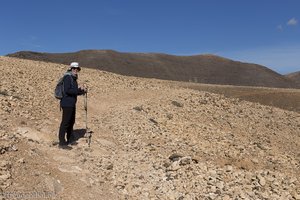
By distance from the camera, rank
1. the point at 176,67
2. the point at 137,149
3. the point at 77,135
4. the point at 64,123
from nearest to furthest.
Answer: the point at 64,123, the point at 137,149, the point at 77,135, the point at 176,67

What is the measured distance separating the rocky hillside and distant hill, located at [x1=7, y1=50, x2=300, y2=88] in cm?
9863

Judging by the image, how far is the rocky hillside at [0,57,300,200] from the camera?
11.4m

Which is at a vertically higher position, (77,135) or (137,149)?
(77,135)

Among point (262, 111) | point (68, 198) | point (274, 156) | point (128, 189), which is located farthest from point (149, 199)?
point (262, 111)

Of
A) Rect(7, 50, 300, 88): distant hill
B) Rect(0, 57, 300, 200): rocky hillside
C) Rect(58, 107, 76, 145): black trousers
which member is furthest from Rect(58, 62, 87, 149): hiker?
Rect(7, 50, 300, 88): distant hill

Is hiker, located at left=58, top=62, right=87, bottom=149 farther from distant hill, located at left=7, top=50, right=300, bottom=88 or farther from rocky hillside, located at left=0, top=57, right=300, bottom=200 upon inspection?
distant hill, located at left=7, top=50, right=300, bottom=88

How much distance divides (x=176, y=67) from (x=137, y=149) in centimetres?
12784

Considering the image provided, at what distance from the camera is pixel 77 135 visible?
14930mm

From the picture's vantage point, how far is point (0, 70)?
22.4 metres

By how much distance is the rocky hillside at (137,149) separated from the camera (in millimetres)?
11430

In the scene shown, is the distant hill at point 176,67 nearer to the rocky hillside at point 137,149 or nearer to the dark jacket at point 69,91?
the rocky hillside at point 137,149

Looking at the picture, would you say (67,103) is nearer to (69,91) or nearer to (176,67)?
(69,91)

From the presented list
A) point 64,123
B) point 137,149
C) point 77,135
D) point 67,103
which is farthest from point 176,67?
point 64,123

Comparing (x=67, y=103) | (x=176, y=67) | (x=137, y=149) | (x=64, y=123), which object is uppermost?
(x=176, y=67)
